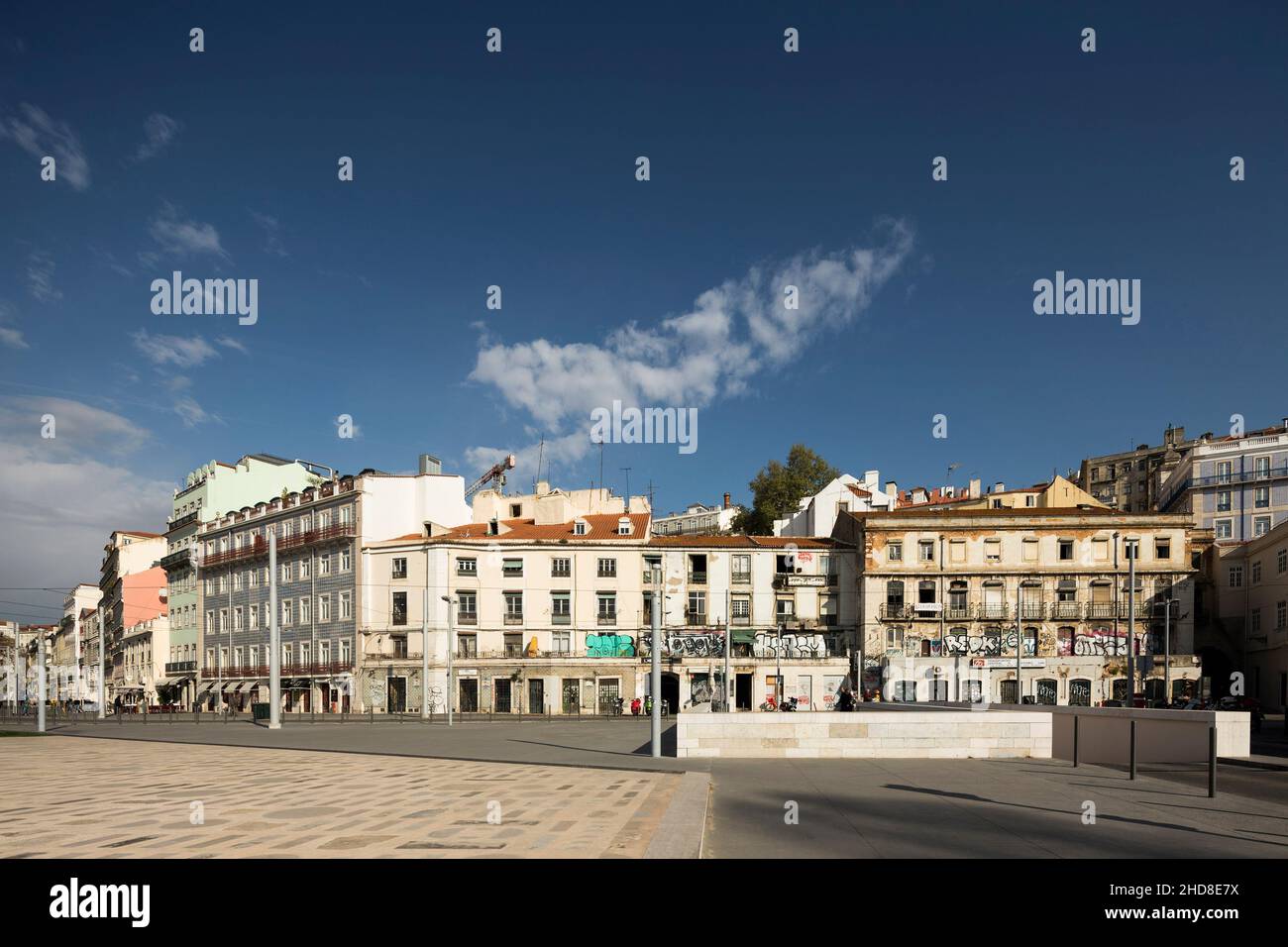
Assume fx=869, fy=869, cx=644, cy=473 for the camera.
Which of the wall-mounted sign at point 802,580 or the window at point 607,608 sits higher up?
the wall-mounted sign at point 802,580

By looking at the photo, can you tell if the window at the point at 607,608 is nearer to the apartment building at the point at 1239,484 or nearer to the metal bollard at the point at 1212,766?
the metal bollard at the point at 1212,766

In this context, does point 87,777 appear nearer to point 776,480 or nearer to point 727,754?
point 727,754

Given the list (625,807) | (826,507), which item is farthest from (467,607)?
(625,807)

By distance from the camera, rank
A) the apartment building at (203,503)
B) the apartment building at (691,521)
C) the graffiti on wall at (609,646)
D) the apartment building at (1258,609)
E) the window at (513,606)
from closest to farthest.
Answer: the apartment building at (1258,609) < the graffiti on wall at (609,646) < the window at (513,606) < the apartment building at (203,503) < the apartment building at (691,521)

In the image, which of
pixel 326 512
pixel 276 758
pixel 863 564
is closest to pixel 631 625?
pixel 863 564

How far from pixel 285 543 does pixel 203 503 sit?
55.0 feet

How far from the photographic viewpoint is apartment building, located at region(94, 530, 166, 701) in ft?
283

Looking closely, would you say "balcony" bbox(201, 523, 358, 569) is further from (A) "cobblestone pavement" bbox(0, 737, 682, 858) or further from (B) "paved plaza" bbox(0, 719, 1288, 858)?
(A) "cobblestone pavement" bbox(0, 737, 682, 858)

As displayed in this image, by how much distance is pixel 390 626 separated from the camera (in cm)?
5725

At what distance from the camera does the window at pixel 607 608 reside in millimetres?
57469

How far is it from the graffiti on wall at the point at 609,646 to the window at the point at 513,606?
4.73 m

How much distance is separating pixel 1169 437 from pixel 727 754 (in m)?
100

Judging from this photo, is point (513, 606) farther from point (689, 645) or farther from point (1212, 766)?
point (1212, 766)

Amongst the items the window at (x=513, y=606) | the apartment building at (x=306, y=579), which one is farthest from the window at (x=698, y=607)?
the apartment building at (x=306, y=579)
